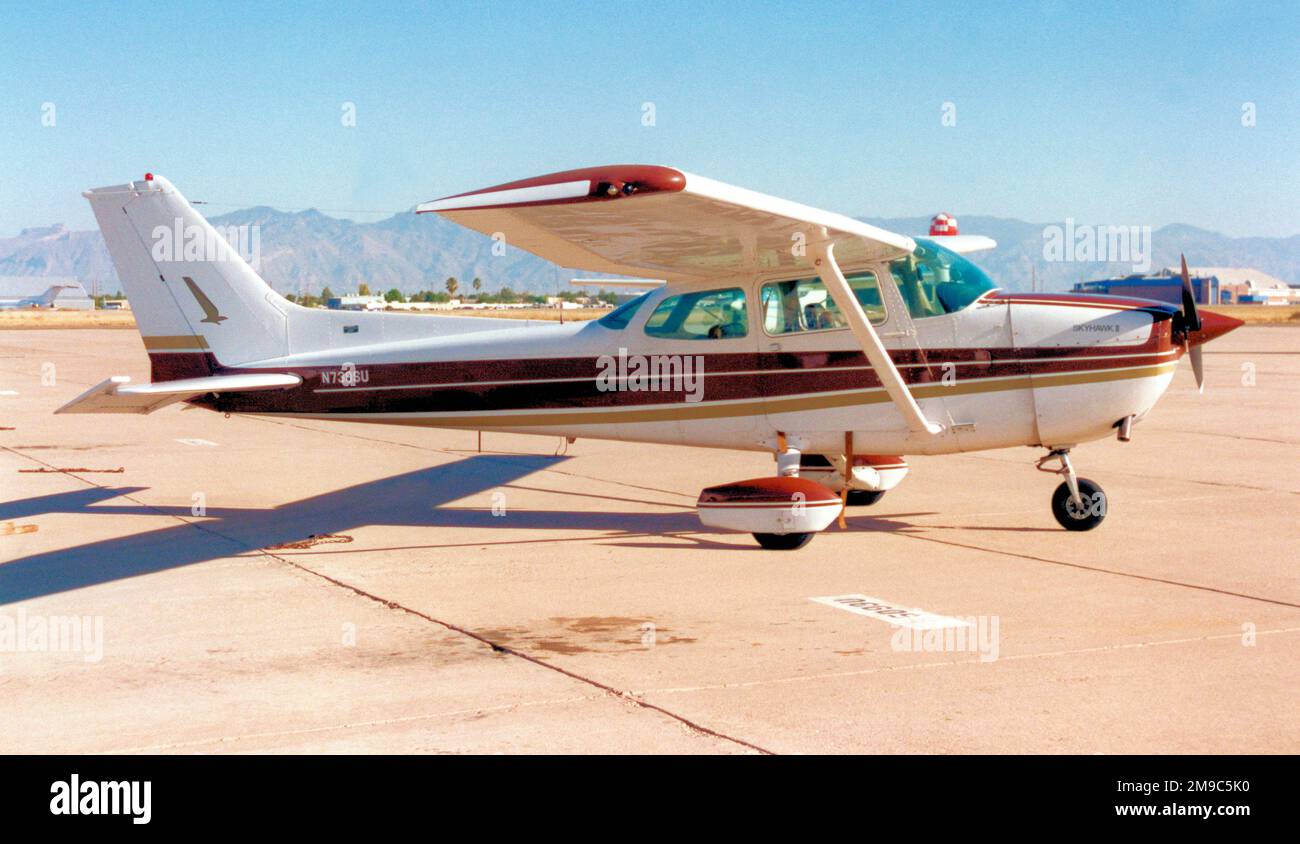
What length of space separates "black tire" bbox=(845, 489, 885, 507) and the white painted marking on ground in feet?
10.8

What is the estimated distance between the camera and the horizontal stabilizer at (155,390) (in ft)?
29.7

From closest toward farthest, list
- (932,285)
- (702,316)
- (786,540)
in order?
(786,540) → (932,285) → (702,316)

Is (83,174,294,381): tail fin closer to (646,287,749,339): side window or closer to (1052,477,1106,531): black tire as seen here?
(646,287,749,339): side window

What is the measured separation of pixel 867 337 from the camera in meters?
8.93

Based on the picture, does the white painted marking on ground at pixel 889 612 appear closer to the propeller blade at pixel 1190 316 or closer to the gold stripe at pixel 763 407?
the gold stripe at pixel 763 407

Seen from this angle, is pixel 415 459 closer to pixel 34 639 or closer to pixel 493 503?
pixel 493 503

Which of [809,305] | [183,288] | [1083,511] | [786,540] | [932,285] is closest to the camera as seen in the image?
[786,540]

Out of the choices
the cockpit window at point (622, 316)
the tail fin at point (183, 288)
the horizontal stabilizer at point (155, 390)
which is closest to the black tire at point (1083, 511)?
the cockpit window at point (622, 316)

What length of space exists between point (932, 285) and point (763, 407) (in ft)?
5.36

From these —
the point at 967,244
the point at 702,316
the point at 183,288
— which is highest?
the point at 967,244

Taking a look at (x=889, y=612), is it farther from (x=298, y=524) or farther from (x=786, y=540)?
(x=298, y=524)

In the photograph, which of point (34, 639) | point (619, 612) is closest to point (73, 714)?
point (34, 639)

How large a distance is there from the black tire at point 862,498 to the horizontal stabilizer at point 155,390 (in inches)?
197

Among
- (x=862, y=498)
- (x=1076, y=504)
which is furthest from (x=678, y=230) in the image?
(x=1076, y=504)
